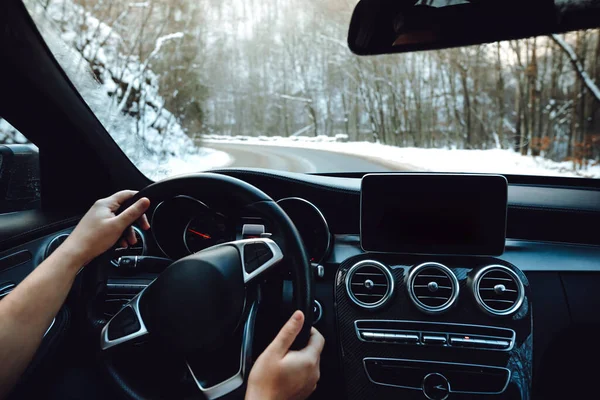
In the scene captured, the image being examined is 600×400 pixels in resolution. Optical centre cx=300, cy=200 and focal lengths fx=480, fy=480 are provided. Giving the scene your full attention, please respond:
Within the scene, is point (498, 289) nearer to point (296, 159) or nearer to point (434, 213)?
point (434, 213)

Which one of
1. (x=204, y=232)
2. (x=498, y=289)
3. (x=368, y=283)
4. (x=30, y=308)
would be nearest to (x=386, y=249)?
(x=368, y=283)

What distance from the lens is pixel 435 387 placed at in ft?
8.05

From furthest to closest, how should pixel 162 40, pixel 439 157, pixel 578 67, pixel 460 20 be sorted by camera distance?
pixel 162 40, pixel 578 67, pixel 439 157, pixel 460 20

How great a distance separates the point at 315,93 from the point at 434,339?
2.51m

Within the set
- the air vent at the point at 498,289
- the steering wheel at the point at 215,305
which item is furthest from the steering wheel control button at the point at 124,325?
the air vent at the point at 498,289

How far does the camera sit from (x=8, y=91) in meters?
2.33

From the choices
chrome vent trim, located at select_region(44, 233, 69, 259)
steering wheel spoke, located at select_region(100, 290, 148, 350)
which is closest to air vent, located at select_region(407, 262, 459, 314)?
steering wheel spoke, located at select_region(100, 290, 148, 350)

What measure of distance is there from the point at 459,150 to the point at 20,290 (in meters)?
3.58

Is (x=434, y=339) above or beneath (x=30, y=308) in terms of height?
beneath

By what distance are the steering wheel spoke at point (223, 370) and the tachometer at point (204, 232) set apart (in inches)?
34.8

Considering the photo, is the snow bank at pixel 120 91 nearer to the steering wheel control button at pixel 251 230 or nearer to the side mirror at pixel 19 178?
the side mirror at pixel 19 178

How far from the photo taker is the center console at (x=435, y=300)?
240cm

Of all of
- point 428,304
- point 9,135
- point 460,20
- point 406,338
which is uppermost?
point 460,20

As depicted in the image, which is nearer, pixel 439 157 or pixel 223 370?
pixel 223 370
